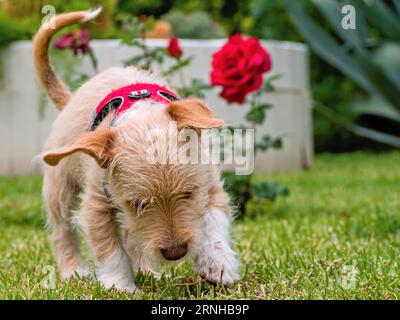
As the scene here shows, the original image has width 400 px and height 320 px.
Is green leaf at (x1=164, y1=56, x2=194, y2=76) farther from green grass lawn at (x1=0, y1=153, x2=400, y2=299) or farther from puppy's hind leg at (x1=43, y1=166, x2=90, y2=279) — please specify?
puppy's hind leg at (x1=43, y1=166, x2=90, y2=279)

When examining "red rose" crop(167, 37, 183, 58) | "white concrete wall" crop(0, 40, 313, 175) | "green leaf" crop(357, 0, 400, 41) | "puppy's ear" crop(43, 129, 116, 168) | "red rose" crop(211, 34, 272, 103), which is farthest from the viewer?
"white concrete wall" crop(0, 40, 313, 175)

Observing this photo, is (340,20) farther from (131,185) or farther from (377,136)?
(131,185)

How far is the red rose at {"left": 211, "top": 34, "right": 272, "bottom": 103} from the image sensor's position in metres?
4.52

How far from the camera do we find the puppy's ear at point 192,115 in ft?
8.30

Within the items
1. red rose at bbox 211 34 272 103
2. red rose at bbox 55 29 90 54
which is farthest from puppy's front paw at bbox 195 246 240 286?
red rose at bbox 55 29 90 54

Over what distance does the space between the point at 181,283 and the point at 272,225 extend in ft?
5.73

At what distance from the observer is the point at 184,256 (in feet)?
8.59

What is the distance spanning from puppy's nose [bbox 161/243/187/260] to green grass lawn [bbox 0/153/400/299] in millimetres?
170

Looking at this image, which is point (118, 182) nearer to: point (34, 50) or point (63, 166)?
point (63, 166)

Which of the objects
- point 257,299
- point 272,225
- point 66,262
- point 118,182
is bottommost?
point 272,225

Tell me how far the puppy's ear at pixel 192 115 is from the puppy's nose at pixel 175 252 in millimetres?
397

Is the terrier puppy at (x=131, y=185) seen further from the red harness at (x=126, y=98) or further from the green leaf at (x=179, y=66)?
the green leaf at (x=179, y=66)

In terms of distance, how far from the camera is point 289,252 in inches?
139
